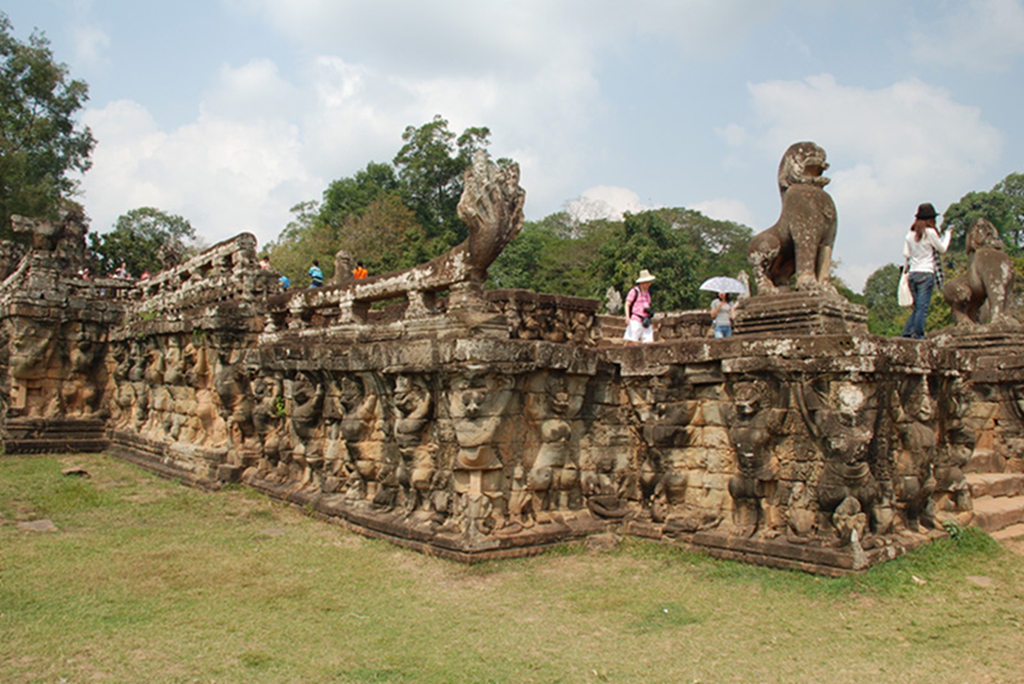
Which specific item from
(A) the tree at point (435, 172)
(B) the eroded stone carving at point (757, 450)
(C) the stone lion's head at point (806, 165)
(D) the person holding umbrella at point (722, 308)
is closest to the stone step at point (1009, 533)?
(B) the eroded stone carving at point (757, 450)

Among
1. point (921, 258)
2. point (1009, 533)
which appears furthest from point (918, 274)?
point (1009, 533)

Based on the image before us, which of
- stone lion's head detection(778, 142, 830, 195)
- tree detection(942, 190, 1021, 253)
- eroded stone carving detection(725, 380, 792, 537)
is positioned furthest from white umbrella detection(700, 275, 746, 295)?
tree detection(942, 190, 1021, 253)

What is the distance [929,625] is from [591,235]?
125ft

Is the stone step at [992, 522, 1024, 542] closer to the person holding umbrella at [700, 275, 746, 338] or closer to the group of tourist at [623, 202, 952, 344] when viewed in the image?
the group of tourist at [623, 202, 952, 344]

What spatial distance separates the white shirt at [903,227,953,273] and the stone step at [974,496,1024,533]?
259 centimetres

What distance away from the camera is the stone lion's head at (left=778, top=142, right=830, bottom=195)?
25.3ft

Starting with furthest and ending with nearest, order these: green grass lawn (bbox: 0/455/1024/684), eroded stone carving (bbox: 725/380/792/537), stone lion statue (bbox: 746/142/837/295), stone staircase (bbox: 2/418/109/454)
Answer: stone staircase (bbox: 2/418/109/454) → stone lion statue (bbox: 746/142/837/295) → eroded stone carving (bbox: 725/380/792/537) → green grass lawn (bbox: 0/455/1024/684)

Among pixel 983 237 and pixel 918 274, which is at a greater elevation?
pixel 983 237

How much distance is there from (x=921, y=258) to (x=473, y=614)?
6375 millimetres

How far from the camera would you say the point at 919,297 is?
878 centimetres

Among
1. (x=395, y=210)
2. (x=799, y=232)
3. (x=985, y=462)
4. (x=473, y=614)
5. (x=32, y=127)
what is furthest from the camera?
(x=395, y=210)

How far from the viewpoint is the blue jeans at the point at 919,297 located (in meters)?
8.69

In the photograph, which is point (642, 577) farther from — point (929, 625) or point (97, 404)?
point (97, 404)

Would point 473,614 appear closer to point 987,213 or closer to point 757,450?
point 757,450
